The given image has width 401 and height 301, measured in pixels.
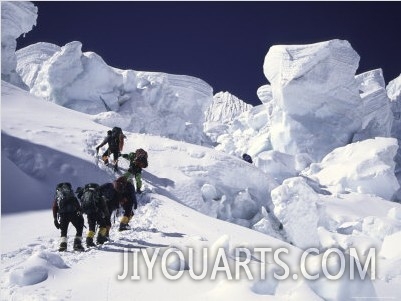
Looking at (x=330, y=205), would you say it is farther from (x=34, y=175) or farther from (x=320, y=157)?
(x=320, y=157)

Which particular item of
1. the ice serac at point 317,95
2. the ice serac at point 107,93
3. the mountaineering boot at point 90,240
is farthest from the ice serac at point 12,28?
the mountaineering boot at point 90,240

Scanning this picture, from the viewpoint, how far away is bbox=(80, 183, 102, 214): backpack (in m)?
7.38

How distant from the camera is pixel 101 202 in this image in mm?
7531

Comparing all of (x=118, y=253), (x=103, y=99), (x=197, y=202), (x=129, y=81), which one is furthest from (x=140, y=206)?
(x=129, y=81)

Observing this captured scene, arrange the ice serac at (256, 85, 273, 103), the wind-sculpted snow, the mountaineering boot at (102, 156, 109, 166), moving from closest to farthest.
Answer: the mountaineering boot at (102, 156, 109, 166) → the ice serac at (256, 85, 273, 103) → the wind-sculpted snow

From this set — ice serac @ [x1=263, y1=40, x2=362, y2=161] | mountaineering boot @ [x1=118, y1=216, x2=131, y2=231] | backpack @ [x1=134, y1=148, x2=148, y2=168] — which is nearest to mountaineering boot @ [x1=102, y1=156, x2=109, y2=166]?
backpack @ [x1=134, y1=148, x2=148, y2=168]

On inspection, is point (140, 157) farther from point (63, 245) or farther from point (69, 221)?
point (63, 245)

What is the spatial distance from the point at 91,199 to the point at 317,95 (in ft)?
112

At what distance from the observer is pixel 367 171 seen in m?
27.2

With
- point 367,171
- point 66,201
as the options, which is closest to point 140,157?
point 66,201

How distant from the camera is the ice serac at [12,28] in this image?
27.4 m

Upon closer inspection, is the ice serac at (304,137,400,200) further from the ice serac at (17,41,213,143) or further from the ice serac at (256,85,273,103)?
the ice serac at (256,85,273,103)

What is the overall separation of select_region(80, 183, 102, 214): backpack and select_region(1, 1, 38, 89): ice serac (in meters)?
22.6

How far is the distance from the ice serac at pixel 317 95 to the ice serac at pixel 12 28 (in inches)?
862
